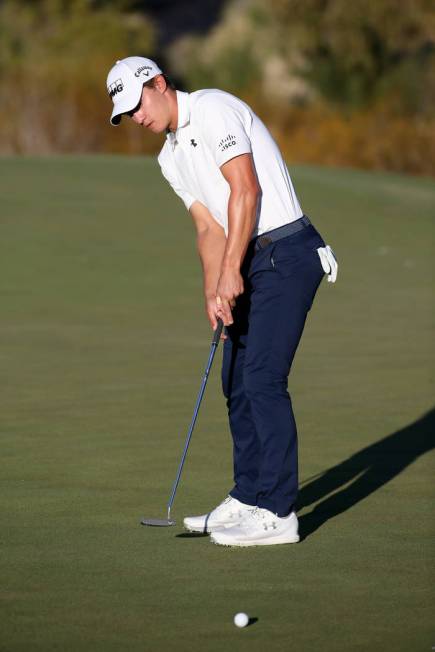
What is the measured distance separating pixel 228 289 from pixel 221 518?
1.06 metres

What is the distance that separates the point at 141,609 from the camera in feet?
18.2

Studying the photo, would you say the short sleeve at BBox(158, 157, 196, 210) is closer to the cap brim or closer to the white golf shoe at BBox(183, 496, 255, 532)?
the cap brim

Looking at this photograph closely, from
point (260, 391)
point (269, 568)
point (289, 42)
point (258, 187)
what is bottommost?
point (269, 568)

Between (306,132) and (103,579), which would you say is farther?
(306,132)

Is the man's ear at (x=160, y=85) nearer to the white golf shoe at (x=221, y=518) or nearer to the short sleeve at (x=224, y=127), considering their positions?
the short sleeve at (x=224, y=127)

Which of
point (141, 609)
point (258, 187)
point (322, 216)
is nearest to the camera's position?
point (141, 609)

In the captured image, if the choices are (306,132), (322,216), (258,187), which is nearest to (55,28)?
(306,132)

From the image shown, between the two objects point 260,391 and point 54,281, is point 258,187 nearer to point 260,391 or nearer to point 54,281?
point 260,391

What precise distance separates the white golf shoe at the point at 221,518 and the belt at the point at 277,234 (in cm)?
112

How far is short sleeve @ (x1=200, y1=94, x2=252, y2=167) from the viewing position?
249 inches

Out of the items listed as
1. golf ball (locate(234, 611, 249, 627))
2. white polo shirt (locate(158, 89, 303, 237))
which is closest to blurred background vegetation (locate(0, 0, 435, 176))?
white polo shirt (locate(158, 89, 303, 237))

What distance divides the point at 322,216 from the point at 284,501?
1585 centimetres

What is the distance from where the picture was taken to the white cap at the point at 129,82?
Answer: 6426mm

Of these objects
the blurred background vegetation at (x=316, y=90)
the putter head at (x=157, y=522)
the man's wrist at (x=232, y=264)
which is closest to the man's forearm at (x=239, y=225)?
the man's wrist at (x=232, y=264)
